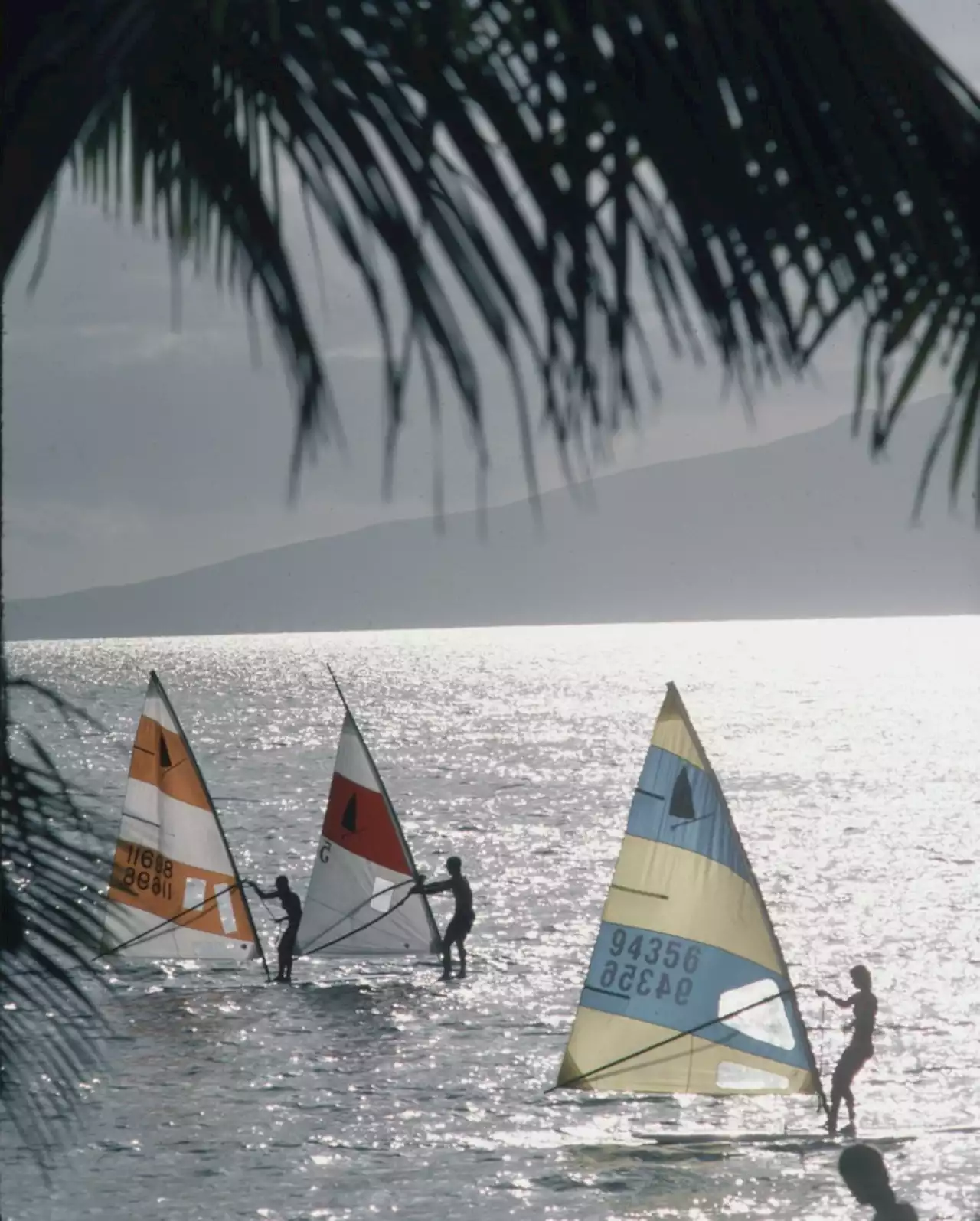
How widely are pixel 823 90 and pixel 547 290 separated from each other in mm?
376

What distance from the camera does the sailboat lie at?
771 inches

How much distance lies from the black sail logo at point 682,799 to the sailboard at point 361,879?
1497cm

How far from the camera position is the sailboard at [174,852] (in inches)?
1203

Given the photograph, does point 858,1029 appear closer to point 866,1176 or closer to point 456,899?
point 456,899

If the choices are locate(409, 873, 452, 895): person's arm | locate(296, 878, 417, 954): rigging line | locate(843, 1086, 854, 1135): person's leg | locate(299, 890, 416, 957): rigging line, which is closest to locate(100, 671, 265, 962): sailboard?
locate(299, 890, 416, 957): rigging line

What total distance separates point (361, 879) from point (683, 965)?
17.0m

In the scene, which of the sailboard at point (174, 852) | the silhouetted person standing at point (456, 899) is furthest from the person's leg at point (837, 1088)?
the sailboard at point (174, 852)

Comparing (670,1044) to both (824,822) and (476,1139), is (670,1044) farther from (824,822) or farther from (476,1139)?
(824,822)

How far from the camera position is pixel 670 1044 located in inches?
815

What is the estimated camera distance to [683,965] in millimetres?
20469

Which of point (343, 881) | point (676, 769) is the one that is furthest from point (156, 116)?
point (343, 881)

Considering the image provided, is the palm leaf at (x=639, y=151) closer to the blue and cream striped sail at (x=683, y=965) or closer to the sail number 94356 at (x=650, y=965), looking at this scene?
the blue and cream striped sail at (x=683, y=965)

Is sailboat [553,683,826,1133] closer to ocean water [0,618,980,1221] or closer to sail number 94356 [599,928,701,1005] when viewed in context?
sail number 94356 [599,928,701,1005]

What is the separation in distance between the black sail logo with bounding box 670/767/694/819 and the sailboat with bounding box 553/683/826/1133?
0.04ft
